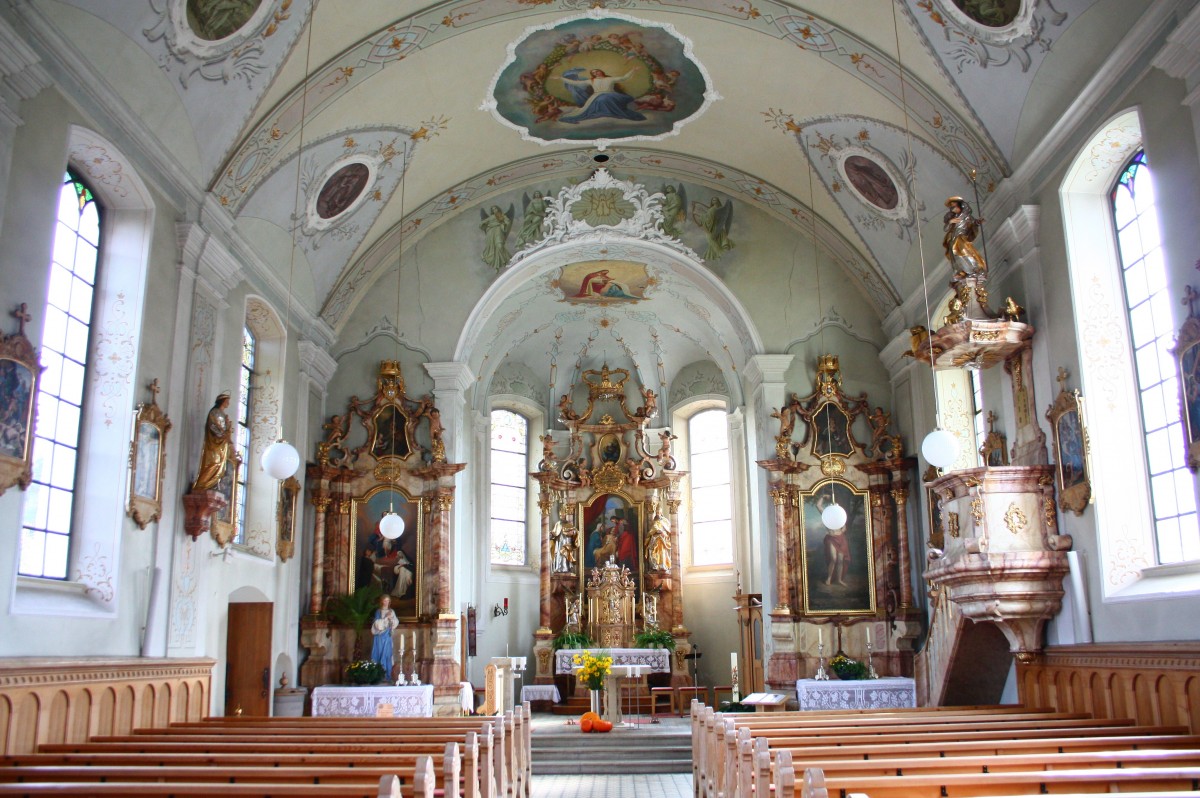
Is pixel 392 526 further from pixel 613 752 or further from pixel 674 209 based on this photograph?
pixel 674 209

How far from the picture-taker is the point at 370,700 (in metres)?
14.2

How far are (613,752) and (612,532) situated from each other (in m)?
8.48

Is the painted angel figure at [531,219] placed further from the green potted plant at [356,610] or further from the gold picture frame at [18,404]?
the gold picture frame at [18,404]

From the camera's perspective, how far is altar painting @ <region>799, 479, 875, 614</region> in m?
15.9

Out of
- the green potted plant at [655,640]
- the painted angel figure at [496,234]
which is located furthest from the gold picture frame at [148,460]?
the green potted plant at [655,640]

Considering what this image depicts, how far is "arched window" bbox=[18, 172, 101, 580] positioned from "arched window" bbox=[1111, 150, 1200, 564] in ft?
33.4

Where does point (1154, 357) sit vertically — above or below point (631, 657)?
above

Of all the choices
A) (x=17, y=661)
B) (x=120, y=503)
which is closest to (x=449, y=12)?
(x=120, y=503)

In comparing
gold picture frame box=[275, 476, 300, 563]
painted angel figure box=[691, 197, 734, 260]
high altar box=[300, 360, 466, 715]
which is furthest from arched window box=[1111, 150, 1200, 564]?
gold picture frame box=[275, 476, 300, 563]

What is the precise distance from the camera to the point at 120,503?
985 centimetres

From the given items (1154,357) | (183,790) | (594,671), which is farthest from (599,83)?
(183,790)

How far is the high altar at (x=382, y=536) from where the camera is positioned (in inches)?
614

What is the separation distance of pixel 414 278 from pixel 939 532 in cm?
933

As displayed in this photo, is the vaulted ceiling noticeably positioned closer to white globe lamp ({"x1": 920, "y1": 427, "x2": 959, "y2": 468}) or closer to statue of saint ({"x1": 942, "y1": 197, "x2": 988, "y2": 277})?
statue of saint ({"x1": 942, "y1": 197, "x2": 988, "y2": 277})
